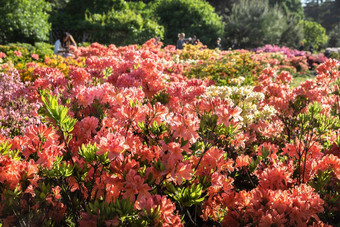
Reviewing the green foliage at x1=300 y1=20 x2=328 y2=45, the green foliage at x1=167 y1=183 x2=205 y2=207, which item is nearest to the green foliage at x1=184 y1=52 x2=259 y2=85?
the green foliage at x1=167 y1=183 x2=205 y2=207

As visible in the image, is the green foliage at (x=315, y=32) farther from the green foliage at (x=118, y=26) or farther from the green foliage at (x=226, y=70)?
the green foliage at (x=226, y=70)

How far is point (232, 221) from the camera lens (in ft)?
5.50

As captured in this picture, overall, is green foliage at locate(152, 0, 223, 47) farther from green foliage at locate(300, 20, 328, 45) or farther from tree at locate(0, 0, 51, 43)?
green foliage at locate(300, 20, 328, 45)

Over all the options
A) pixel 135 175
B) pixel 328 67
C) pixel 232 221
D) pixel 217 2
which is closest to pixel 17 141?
pixel 135 175

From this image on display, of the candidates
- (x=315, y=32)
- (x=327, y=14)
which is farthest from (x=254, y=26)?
(x=327, y=14)

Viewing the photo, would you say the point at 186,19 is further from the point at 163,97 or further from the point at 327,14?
the point at 327,14

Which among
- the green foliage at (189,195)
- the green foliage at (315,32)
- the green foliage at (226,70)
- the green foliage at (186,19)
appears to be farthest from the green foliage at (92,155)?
the green foliage at (315,32)

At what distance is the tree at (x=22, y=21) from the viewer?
14.4m

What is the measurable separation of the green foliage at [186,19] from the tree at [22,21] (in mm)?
9533

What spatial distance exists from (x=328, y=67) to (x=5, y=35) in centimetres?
1524

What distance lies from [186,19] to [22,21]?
12.0 meters

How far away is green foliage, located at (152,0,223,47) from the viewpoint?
23.0 m

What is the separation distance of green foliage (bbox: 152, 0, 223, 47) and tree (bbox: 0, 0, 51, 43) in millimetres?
9533

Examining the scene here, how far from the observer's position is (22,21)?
14.5 metres
